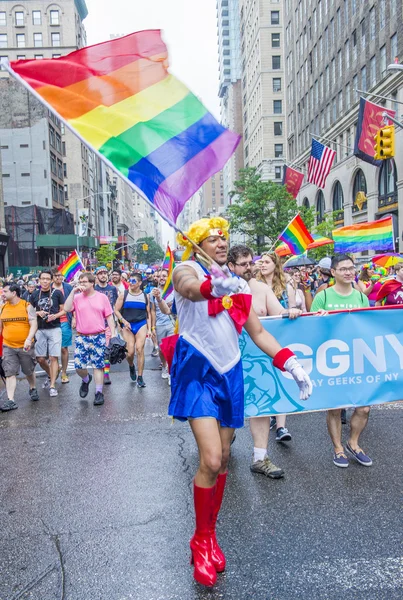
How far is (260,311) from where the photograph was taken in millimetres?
5527

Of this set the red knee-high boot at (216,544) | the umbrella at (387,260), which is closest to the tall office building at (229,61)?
the umbrella at (387,260)

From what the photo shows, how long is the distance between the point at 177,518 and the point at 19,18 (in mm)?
86656

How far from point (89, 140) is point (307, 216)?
36.1m

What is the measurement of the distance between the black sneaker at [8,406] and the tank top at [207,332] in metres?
5.31

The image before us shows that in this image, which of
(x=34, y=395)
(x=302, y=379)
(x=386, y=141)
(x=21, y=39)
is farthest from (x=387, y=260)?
(x=21, y=39)

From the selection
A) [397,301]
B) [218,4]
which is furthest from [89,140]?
[218,4]

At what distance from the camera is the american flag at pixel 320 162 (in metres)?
23.8

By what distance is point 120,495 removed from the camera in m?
4.68

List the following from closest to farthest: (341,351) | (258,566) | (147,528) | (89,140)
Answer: (89,140)
(258,566)
(147,528)
(341,351)

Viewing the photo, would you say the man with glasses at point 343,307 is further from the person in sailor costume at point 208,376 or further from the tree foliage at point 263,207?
the tree foliage at point 263,207

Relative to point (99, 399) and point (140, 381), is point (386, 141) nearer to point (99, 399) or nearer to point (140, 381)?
point (140, 381)

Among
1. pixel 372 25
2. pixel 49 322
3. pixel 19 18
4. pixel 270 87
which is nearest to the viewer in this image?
pixel 49 322

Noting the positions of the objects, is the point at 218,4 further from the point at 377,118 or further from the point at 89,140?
the point at 89,140

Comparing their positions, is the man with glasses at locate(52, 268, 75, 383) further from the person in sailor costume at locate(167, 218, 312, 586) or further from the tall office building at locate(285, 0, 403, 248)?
the tall office building at locate(285, 0, 403, 248)
